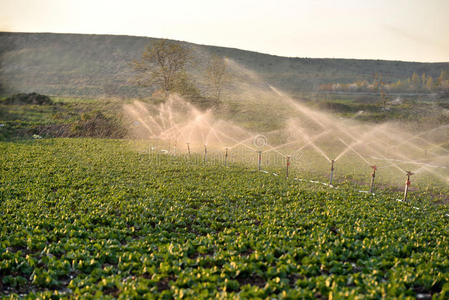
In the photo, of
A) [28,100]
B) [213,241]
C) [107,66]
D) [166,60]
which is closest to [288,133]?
[166,60]

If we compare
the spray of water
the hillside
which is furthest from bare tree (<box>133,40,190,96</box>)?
the hillside

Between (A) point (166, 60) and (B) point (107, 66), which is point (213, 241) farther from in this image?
(B) point (107, 66)

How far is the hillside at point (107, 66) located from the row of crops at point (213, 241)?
74.4m

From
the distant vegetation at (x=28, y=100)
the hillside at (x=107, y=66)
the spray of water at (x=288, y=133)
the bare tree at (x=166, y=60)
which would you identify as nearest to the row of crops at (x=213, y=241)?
the spray of water at (x=288, y=133)

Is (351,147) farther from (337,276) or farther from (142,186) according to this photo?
(337,276)

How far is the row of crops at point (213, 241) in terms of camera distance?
7.75 meters

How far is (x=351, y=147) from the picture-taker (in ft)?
148

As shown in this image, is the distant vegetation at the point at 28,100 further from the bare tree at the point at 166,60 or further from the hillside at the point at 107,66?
the bare tree at the point at 166,60

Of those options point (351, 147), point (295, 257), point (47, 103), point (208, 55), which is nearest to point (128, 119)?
point (47, 103)

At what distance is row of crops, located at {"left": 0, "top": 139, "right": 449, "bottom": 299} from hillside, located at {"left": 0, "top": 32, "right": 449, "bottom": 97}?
244 ft

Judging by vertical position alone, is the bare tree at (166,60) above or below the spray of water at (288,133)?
above

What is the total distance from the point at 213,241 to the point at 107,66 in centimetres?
11679

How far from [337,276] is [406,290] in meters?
1.53

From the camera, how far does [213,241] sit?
10539mm
